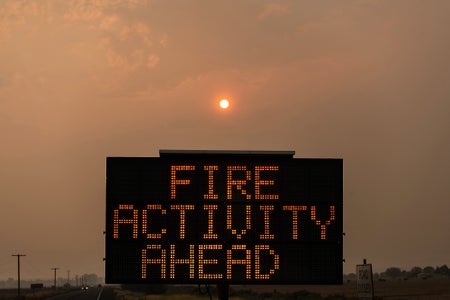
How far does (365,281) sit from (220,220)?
15.5ft

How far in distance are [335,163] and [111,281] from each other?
665cm

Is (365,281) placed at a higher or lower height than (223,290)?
higher

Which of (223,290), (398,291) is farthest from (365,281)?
(398,291)

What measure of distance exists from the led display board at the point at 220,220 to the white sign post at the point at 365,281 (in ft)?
10.0

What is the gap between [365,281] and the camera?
818 inches

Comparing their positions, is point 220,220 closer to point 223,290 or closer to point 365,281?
point 223,290

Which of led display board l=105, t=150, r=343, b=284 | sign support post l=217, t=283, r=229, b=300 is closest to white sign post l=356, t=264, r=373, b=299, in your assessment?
led display board l=105, t=150, r=343, b=284

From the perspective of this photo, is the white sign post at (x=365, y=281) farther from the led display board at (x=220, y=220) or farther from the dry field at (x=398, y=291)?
the dry field at (x=398, y=291)

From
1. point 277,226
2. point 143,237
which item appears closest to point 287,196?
point 277,226

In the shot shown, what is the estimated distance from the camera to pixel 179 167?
24.3m

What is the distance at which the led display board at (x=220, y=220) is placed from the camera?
23.9m

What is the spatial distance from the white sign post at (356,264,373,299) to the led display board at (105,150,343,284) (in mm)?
3059

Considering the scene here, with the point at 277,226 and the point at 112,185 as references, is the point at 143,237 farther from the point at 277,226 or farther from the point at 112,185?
the point at 277,226

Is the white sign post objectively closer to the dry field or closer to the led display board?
the led display board
